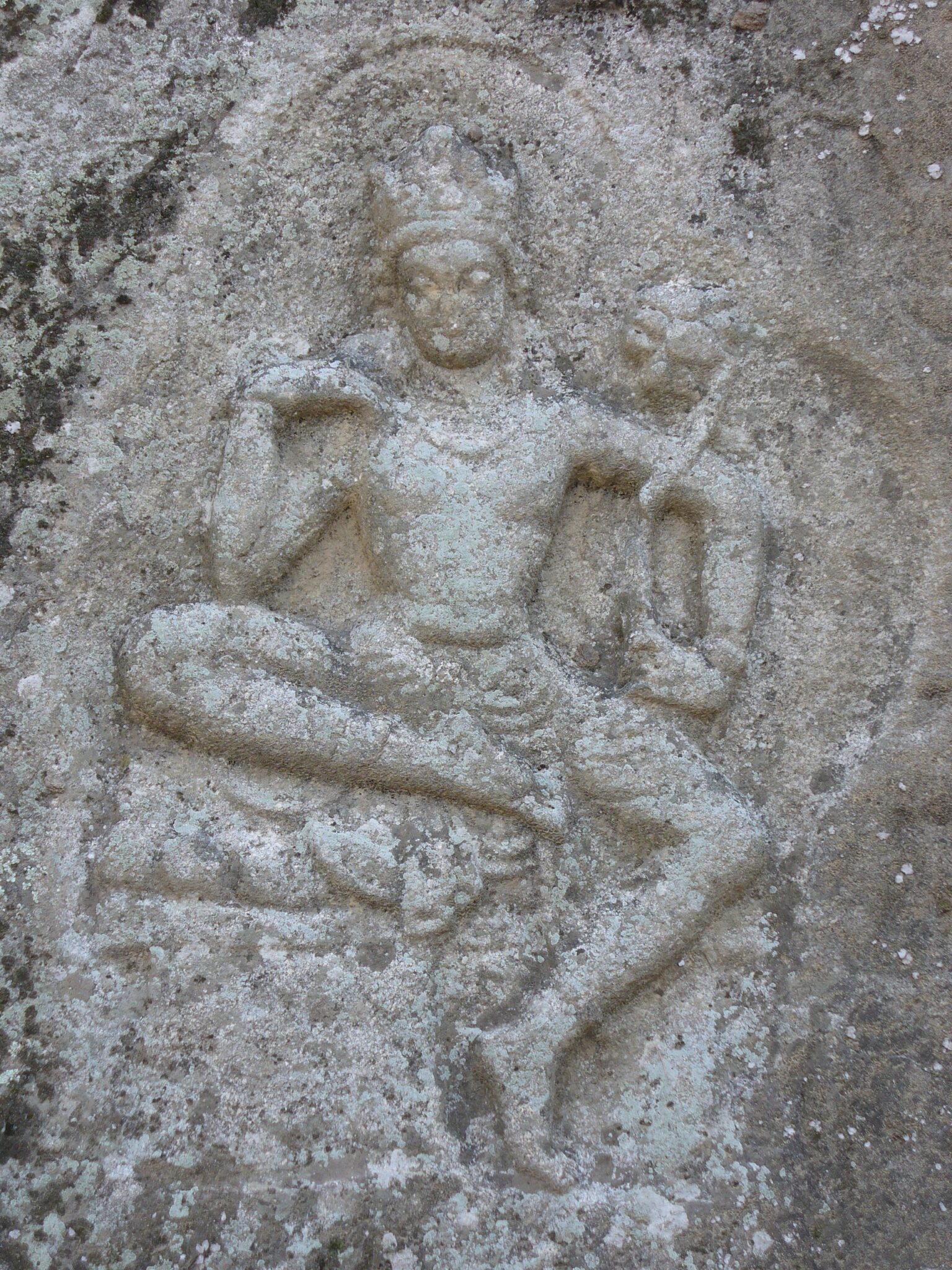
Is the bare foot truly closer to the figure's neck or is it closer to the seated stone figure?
the seated stone figure

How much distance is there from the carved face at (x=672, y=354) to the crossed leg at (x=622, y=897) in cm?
77

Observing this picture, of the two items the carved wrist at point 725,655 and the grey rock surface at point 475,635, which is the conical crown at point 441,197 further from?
Answer: the carved wrist at point 725,655

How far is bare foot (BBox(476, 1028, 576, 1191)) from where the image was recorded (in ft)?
7.29

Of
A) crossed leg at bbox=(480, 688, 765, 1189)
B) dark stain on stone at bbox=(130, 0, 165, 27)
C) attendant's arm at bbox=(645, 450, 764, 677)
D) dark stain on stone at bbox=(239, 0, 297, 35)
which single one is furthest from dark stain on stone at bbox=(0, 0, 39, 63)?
crossed leg at bbox=(480, 688, 765, 1189)

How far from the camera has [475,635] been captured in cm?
249

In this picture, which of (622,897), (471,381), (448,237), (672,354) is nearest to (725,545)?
(672,354)

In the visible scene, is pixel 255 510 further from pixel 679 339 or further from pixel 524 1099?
pixel 524 1099

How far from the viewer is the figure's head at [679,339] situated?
256cm

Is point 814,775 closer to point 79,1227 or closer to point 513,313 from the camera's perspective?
point 513,313

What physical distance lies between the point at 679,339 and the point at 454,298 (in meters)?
0.55

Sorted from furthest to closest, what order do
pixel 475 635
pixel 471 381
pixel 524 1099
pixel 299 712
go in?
pixel 471 381 < pixel 475 635 < pixel 299 712 < pixel 524 1099

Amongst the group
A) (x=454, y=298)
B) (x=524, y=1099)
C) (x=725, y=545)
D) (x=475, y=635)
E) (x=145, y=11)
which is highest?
(x=145, y=11)

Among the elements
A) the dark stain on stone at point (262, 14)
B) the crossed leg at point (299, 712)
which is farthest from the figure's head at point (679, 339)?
the dark stain on stone at point (262, 14)

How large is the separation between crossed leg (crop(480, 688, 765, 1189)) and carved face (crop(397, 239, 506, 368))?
0.89 metres
